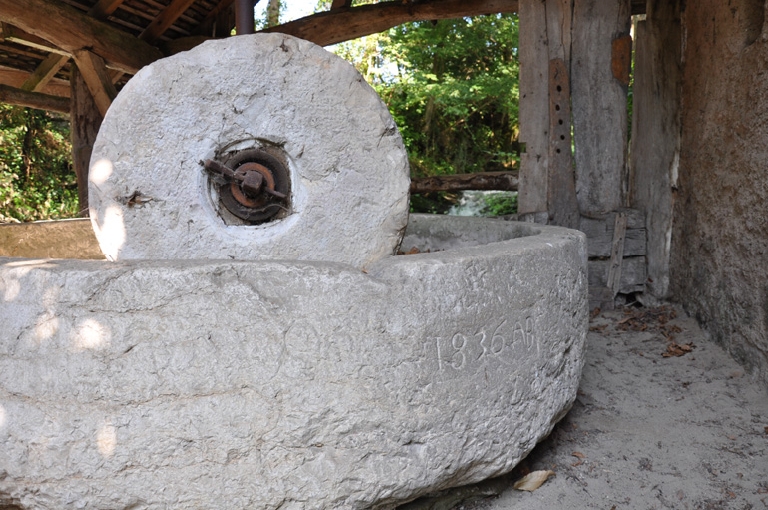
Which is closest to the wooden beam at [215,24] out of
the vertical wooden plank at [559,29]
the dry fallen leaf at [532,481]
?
the vertical wooden plank at [559,29]

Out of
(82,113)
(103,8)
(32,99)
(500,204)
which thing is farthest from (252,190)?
(500,204)

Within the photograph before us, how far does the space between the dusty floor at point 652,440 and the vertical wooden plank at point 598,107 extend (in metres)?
0.99

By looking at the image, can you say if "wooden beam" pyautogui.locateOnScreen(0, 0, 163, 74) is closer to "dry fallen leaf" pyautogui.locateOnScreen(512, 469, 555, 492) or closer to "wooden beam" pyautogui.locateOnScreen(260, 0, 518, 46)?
"wooden beam" pyautogui.locateOnScreen(260, 0, 518, 46)

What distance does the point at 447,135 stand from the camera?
9977 mm

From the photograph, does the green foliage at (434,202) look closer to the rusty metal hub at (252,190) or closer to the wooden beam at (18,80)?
the wooden beam at (18,80)

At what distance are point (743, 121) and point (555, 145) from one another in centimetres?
108

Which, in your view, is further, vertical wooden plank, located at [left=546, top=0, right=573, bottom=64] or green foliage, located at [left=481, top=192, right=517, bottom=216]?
green foliage, located at [left=481, top=192, right=517, bottom=216]

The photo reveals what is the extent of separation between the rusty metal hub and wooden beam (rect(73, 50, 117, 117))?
284 centimetres

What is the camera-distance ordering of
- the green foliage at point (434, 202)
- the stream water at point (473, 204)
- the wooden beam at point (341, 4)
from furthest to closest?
the stream water at point (473, 204), the green foliage at point (434, 202), the wooden beam at point (341, 4)

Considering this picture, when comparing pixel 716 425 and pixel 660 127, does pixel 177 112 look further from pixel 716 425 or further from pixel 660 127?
pixel 660 127

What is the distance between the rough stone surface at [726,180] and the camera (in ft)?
9.10

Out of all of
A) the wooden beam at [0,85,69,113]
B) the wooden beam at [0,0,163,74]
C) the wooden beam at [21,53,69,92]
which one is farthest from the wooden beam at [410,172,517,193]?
the wooden beam at [0,85,69,113]

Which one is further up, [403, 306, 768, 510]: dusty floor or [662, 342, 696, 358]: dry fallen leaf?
[662, 342, 696, 358]: dry fallen leaf

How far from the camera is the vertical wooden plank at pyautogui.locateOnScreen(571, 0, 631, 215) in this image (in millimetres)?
3705
